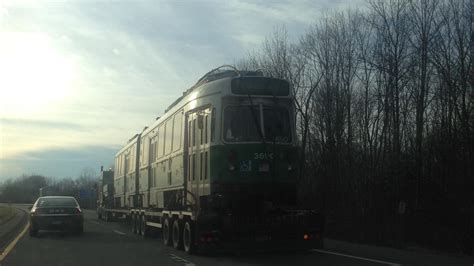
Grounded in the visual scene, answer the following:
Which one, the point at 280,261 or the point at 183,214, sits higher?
the point at 183,214

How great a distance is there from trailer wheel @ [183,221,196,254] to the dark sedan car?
27.2ft

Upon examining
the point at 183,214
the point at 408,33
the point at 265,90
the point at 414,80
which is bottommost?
the point at 183,214

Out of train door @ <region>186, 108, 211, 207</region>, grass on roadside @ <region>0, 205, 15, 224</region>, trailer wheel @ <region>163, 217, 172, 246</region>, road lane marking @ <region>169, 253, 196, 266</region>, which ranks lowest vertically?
grass on roadside @ <region>0, 205, 15, 224</region>

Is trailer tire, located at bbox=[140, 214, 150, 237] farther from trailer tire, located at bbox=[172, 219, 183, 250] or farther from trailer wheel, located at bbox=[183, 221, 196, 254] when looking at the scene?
trailer wheel, located at bbox=[183, 221, 196, 254]

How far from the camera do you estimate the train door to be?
1358 cm

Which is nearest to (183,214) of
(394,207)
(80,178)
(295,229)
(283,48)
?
(295,229)

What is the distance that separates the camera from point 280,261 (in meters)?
12.0

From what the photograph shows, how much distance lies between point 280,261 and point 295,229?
3.73 feet

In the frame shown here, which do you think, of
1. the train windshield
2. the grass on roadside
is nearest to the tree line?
the train windshield

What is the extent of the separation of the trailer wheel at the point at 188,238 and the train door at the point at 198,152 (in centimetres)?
66

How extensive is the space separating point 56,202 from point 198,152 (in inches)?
383

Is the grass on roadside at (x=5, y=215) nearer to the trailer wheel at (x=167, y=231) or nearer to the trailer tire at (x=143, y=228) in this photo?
the trailer tire at (x=143, y=228)

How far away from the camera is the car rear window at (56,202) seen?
2112 cm

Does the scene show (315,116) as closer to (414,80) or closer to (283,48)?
(283,48)
